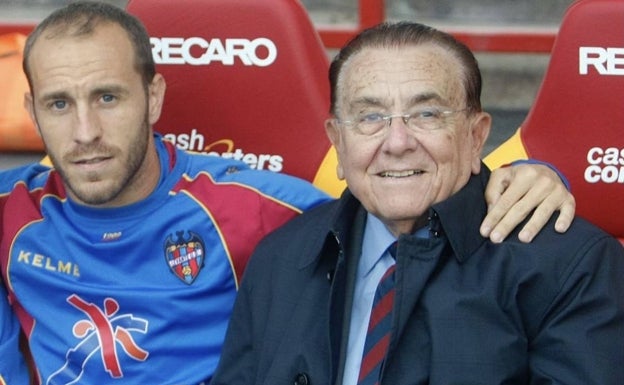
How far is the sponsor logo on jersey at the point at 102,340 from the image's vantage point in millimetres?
2758

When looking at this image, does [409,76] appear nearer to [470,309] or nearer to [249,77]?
[470,309]

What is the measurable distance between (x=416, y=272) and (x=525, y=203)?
24 cm

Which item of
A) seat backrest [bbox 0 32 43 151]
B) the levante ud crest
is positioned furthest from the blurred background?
the levante ud crest

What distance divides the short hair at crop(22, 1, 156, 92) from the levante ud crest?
1.17 ft

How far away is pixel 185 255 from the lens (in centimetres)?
279

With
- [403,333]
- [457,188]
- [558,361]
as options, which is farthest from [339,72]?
[558,361]

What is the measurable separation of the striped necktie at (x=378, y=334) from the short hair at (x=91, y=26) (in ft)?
2.59

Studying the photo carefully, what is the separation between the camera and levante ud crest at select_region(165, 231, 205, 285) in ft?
9.12

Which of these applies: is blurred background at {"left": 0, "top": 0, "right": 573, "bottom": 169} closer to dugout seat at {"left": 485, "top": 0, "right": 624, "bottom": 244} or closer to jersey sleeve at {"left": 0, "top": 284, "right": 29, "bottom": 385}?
dugout seat at {"left": 485, "top": 0, "right": 624, "bottom": 244}

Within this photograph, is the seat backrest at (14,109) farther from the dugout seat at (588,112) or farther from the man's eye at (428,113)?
the man's eye at (428,113)

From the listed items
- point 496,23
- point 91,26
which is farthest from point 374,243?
point 496,23

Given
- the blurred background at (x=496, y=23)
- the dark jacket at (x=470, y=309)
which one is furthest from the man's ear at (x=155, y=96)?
the blurred background at (x=496, y=23)

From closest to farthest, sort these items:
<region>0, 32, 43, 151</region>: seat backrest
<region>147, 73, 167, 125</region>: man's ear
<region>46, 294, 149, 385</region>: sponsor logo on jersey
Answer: <region>46, 294, 149, 385</region>: sponsor logo on jersey → <region>147, 73, 167, 125</region>: man's ear → <region>0, 32, 43, 151</region>: seat backrest

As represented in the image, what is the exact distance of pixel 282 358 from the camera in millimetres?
2467
